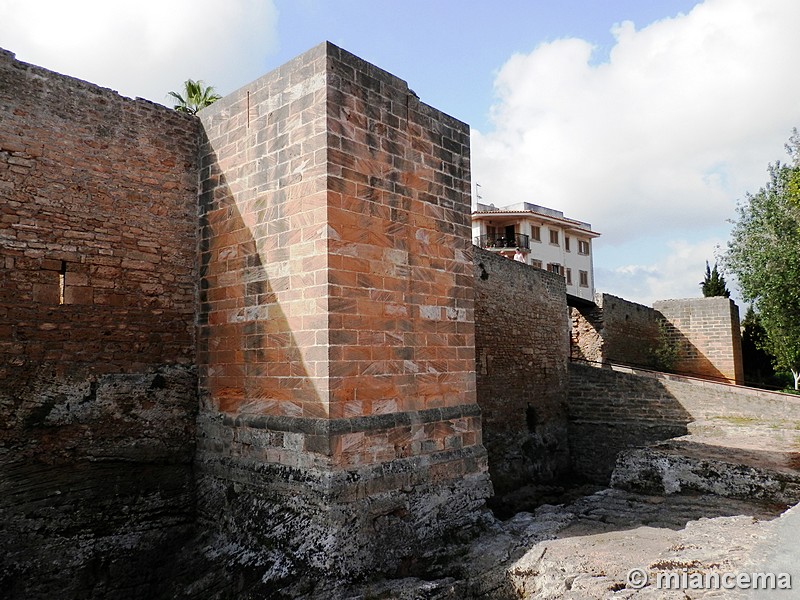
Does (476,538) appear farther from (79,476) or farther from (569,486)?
(569,486)

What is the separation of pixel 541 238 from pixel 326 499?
3081 cm

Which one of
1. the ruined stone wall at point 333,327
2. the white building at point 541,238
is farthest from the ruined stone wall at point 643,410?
the white building at point 541,238

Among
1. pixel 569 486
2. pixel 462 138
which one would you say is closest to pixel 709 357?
pixel 569 486

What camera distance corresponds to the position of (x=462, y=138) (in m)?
6.43

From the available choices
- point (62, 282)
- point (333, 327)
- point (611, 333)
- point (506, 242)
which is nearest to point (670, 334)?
point (611, 333)

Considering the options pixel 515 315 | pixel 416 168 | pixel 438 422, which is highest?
pixel 416 168

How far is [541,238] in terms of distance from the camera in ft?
111

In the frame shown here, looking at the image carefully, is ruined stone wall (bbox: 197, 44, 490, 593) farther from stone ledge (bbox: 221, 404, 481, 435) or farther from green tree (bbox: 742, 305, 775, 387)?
green tree (bbox: 742, 305, 775, 387)

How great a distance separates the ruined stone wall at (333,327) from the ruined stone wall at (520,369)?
5951 mm

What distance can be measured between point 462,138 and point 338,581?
14.5 ft

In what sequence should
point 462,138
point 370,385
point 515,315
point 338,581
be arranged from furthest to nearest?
point 515,315
point 462,138
point 370,385
point 338,581

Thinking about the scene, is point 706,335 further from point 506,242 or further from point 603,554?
point 603,554

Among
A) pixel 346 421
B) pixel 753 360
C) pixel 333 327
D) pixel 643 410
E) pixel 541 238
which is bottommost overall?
pixel 643 410

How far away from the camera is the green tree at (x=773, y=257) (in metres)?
15.0
